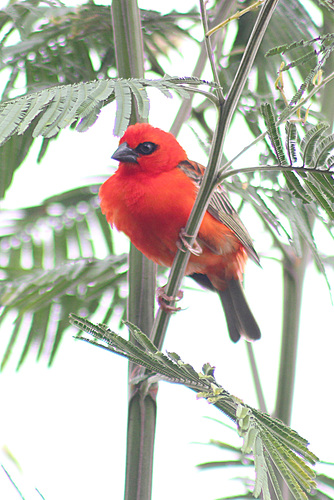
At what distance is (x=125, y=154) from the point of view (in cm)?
203

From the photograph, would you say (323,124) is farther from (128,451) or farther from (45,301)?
(45,301)

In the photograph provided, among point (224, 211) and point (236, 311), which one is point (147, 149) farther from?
point (236, 311)

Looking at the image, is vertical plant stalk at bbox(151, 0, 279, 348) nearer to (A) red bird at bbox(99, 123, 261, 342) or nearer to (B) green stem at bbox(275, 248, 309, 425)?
(A) red bird at bbox(99, 123, 261, 342)

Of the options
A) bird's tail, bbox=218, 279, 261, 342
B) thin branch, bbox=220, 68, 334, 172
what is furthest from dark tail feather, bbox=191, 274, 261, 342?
thin branch, bbox=220, 68, 334, 172

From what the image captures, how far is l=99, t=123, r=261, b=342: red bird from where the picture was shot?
6.19 ft

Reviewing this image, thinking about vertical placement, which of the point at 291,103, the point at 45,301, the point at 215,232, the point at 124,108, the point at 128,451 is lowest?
the point at 128,451

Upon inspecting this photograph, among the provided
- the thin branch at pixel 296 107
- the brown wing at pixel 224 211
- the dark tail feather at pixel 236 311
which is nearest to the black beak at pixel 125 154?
the brown wing at pixel 224 211

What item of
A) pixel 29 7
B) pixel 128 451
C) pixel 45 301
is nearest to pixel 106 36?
pixel 29 7

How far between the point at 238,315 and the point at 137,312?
2.95 ft

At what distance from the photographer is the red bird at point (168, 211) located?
1887 millimetres

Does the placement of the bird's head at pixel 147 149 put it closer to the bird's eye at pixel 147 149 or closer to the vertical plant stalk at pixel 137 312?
the bird's eye at pixel 147 149

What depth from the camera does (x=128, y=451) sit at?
4.54ft

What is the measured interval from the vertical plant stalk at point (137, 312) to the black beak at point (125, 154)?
0.30 m

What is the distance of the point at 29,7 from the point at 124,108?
1214 mm
